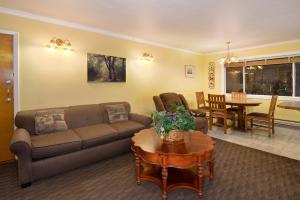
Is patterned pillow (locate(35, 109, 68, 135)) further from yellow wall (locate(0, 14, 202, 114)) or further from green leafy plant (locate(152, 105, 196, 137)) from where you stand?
green leafy plant (locate(152, 105, 196, 137))

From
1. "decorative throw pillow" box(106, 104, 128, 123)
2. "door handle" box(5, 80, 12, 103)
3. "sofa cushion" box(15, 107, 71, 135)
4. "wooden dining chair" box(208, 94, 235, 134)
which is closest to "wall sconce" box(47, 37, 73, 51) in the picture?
"door handle" box(5, 80, 12, 103)

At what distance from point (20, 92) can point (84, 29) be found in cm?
170

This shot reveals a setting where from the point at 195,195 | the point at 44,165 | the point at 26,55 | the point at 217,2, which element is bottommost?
the point at 195,195

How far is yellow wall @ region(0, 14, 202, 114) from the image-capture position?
10.2 ft

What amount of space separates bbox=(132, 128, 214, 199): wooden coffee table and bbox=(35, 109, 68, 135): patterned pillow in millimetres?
1401

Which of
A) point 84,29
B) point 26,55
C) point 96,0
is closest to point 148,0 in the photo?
point 96,0

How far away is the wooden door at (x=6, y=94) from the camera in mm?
2912


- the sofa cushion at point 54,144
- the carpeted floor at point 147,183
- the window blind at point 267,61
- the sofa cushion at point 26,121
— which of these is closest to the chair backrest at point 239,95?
the window blind at point 267,61

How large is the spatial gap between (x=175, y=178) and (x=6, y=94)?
2.93 metres

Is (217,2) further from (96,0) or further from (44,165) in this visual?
(44,165)

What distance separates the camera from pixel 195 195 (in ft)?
6.85

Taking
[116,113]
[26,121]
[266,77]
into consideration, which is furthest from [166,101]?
[266,77]

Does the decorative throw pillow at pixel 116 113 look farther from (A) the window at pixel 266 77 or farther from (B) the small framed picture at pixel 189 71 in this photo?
(A) the window at pixel 266 77

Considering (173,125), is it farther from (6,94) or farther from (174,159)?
(6,94)
